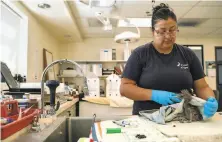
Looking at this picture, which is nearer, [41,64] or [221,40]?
[41,64]

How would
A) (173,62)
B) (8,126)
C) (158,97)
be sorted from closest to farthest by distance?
(8,126), (158,97), (173,62)

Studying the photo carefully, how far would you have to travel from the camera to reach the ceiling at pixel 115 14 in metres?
2.84

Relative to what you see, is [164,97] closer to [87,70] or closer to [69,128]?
[69,128]

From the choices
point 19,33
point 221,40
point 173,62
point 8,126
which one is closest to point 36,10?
point 19,33

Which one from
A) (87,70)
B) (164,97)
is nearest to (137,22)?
(87,70)

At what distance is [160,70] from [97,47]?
4050 millimetres

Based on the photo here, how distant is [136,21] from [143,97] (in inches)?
112

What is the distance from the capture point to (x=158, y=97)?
1032mm

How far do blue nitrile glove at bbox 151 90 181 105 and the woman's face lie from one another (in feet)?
0.90

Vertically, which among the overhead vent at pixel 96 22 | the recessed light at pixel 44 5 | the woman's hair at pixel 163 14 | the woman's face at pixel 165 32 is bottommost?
the woman's face at pixel 165 32

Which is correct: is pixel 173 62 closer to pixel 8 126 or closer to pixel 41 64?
pixel 8 126

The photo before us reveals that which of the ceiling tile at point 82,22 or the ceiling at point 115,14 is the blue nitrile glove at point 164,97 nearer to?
the ceiling at point 115,14

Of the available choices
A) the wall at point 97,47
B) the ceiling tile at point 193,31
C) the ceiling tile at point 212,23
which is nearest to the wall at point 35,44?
the wall at point 97,47

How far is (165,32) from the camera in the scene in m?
1.13
